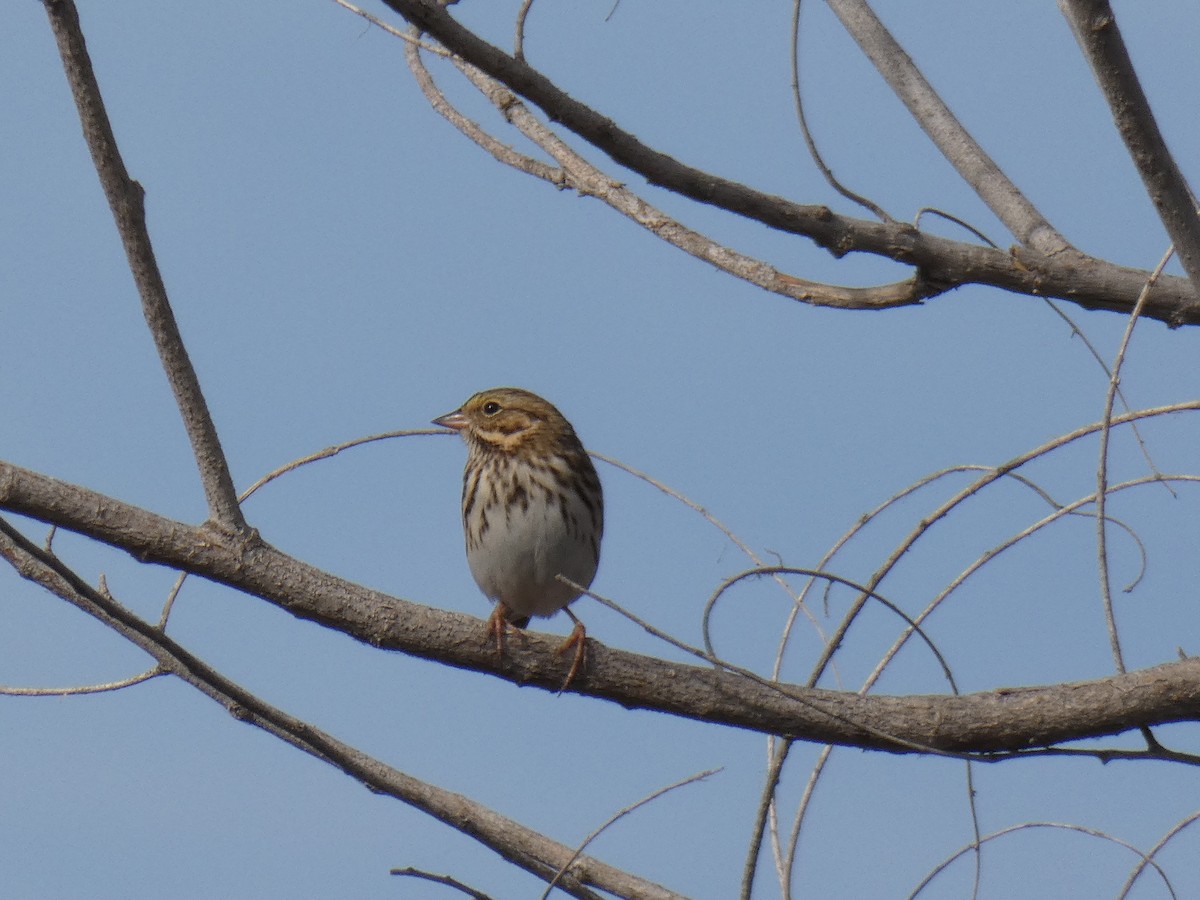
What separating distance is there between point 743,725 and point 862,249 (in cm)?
127

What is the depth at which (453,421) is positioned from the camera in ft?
23.4

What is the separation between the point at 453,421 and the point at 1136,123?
14.6 feet

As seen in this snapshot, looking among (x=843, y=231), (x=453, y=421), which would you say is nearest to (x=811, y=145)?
(x=843, y=231)

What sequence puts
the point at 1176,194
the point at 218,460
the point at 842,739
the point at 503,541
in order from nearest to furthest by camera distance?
the point at 1176,194 → the point at 218,460 → the point at 842,739 → the point at 503,541

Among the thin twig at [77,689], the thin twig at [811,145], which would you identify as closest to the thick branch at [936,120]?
the thin twig at [811,145]

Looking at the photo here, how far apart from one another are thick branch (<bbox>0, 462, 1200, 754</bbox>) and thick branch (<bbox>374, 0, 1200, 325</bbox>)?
93cm

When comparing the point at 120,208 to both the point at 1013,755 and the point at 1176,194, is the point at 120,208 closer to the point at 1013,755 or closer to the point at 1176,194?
the point at 1176,194

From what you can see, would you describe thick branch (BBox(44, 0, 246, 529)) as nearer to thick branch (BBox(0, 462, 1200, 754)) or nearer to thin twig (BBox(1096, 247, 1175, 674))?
thick branch (BBox(0, 462, 1200, 754))

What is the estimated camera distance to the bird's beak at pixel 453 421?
7.08 m

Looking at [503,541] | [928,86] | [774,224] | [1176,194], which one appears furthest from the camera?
[503,541]

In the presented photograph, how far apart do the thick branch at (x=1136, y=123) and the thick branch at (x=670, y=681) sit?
3.74ft

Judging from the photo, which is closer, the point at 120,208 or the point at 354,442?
the point at 120,208

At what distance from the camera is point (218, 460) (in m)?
3.65

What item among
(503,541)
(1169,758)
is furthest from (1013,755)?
(503,541)
